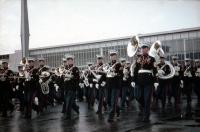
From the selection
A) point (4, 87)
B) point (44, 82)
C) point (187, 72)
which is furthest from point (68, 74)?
point (187, 72)

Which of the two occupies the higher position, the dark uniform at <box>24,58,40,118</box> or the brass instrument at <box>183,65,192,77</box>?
the brass instrument at <box>183,65,192,77</box>

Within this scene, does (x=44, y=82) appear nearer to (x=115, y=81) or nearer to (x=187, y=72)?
(x=115, y=81)

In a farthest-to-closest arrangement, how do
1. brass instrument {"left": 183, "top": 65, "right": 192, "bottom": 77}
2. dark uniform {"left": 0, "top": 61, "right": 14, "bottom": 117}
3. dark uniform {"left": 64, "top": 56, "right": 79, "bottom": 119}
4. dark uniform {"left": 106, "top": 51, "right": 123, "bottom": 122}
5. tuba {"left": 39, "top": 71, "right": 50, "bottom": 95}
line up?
brass instrument {"left": 183, "top": 65, "right": 192, "bottom": 77}
tuba {"left": 39, "top": 71, "right": 50, "bottom": 95}
dark uniform {"left": 0, "top": 61, "right": 14, "bottom": 117}
dark uniform {"left": 64, "top": 56, "right": 79, "bottom": 119}
dark uniform {"left": 106, "top": 51, "right": 123, "bottom": 122}

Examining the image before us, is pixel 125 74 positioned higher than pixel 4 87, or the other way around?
pixel 125 74

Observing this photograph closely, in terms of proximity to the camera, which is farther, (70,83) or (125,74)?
(125,74)

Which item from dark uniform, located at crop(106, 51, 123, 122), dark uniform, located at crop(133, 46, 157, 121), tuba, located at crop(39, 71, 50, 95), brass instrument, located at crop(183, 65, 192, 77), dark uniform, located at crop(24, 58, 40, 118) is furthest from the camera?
brass instrument, located at crop(183, 65, 192, 77)

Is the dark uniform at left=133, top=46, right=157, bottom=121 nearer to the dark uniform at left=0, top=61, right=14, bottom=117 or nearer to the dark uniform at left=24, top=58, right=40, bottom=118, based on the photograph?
the dark uniform at left=24, top=58, right=40, bottom=118

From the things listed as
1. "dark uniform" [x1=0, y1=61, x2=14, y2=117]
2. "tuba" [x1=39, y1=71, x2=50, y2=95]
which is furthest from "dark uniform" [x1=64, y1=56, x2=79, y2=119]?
"dark uniform" [x1=0, y1=61, x2=14, y2=117]

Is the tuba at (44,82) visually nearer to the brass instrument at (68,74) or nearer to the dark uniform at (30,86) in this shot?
the dark uniform at (30,86)

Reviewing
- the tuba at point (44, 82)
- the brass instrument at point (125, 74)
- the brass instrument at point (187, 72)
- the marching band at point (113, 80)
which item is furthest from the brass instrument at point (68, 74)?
the brass instrument at point (187, 72)

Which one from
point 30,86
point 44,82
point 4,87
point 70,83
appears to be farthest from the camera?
point 44,82

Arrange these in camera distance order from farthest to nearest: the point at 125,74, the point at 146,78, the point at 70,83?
the point at 125,74 → the point at 70,83 → the point at 146,78

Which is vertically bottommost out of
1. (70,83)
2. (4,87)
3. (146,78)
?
(4,87)

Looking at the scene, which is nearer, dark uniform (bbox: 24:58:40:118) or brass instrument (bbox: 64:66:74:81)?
brass instrument (bbox: 64:66:74:81)
